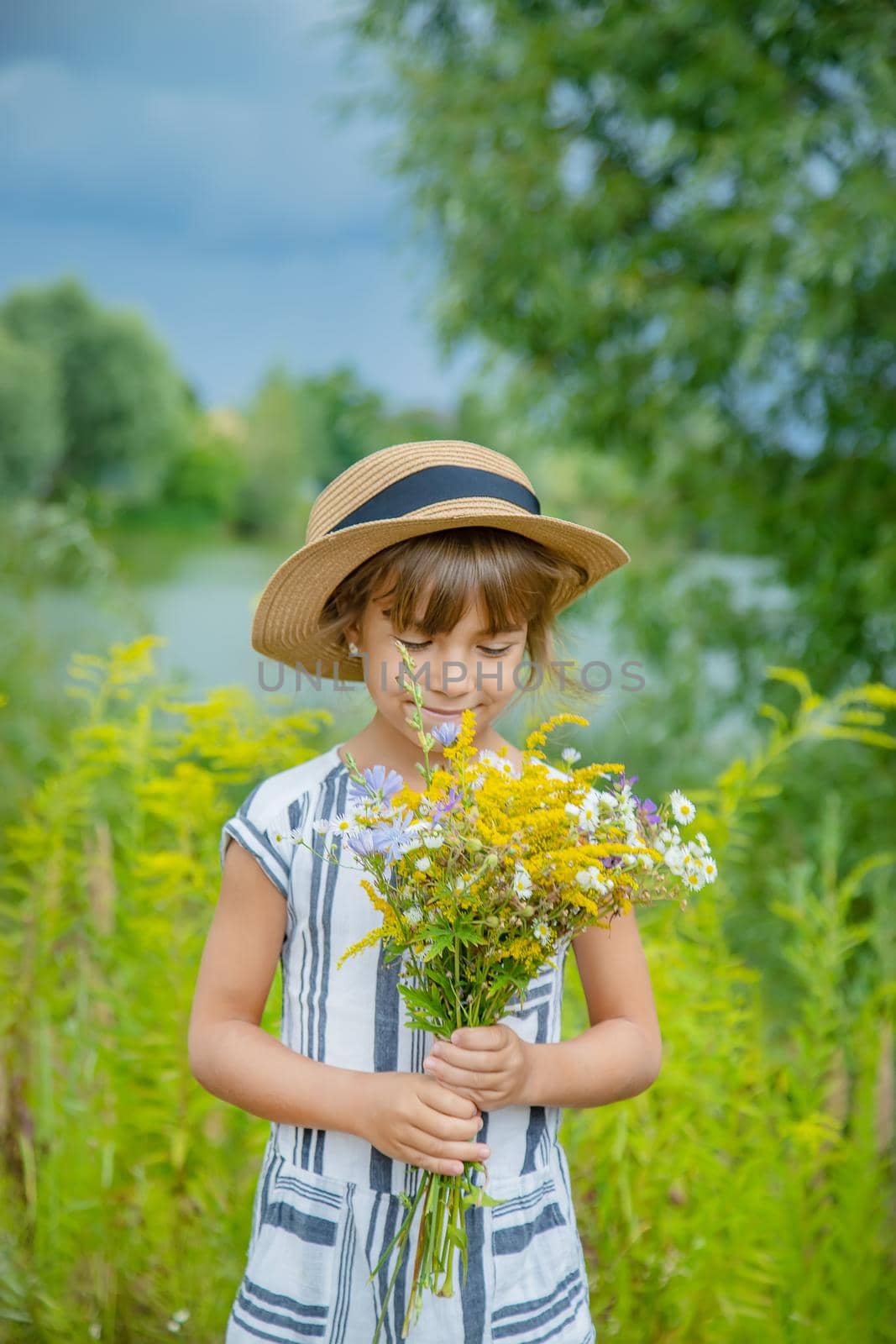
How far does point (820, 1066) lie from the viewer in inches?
61.7

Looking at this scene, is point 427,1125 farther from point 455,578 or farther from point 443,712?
point 455,578

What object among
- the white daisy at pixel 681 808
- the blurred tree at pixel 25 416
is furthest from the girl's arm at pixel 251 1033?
the blurred tree at pixel 25 416

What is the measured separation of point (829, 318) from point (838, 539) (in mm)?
659

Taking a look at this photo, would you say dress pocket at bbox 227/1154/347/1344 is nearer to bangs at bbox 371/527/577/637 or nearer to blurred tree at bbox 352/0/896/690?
bangs at bbox 371/527/577/637

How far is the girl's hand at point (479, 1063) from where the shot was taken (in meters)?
0.85

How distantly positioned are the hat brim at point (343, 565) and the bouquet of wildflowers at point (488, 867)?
0.21 meters

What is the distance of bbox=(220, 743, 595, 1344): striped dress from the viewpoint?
3.18 ft

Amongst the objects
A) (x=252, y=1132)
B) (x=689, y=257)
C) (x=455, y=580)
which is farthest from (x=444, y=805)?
(x=689, y=257)

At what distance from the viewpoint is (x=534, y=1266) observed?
991mm

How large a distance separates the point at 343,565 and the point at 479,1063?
445 mm

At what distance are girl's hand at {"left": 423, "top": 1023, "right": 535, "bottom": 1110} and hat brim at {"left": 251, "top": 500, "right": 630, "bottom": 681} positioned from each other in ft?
1.35

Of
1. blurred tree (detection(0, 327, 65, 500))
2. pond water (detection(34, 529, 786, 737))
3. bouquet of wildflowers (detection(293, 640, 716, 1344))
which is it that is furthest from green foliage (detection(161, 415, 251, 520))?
bouquet of wildflowers (detection(293, 640, 716, 1344))

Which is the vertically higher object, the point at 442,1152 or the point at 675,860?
the point at 675,860

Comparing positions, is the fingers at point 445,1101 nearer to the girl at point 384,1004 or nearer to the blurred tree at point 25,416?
the girl at point 384,1004
